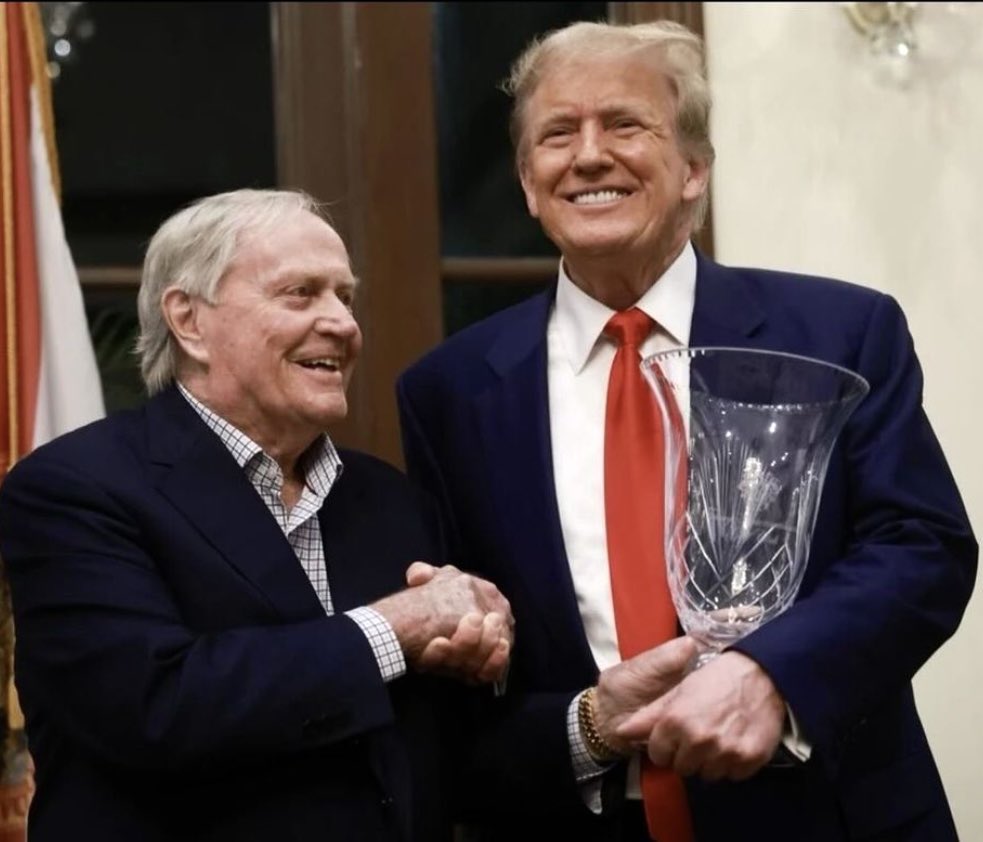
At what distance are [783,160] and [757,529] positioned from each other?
6.08 ft

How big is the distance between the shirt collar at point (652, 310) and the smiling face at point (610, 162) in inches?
1.3

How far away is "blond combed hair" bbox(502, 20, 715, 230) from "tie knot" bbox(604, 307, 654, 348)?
0.20 m

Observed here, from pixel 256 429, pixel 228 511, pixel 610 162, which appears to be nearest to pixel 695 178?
pixel 610 162

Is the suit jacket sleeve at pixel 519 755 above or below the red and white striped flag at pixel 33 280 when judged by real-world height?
below

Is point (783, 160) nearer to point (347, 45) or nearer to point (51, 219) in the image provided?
point (347, 45)

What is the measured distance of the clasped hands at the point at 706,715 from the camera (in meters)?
1.96

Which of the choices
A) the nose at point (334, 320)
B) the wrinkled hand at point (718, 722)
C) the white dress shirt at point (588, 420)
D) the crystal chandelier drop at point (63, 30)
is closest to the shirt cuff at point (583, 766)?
the white dress shirt at point (588, 420)

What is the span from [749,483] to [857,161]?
1853 mm

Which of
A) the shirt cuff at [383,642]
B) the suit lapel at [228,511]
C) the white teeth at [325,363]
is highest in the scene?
the white teeth at [325,363]

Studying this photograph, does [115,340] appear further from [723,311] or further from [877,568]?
[877,568]

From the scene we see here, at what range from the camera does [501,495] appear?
7.75 feet

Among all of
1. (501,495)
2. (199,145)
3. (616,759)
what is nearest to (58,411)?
(199,145)

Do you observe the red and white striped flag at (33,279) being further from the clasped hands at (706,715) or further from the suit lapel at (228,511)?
the clasped hands at (706,715)

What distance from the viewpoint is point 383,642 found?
2080mm
